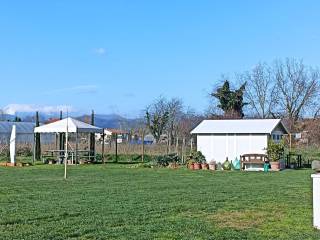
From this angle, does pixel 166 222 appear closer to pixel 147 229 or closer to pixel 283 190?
pixel 147 229

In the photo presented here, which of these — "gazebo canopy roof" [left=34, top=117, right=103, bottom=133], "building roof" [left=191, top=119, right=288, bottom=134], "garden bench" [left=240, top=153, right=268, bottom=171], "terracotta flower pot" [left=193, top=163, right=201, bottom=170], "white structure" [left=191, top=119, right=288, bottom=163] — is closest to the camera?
"terracotta flower pot" [left=193, top=163, right=201, bottom=170]

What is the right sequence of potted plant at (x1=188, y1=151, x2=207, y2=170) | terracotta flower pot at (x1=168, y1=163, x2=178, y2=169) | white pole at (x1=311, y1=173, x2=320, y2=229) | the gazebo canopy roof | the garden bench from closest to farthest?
1. white pole at (x1=311, y1=173, x2=320, y2=229)
2. the garden bench
3. terracotta flower pot at (x1=168, y1=163, x2=178, y2=169)
4. potted plant at (x1=188, y1=151, x2=207, y2=170)
5. the gazebo canopy roof

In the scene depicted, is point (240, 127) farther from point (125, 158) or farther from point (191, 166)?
point (125, 158)

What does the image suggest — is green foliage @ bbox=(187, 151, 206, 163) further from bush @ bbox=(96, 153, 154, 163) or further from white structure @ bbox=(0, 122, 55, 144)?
white structure @ bbox=(0, 122, 55, 144)

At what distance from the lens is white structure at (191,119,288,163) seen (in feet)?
103

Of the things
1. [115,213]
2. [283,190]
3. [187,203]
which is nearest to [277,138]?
[283,190]

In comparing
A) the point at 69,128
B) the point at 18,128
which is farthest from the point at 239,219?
the point at 18,128

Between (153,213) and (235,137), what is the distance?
22.2 metres

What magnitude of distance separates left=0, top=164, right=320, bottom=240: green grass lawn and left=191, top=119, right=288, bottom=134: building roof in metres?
15.9

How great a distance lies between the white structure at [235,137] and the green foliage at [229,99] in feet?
59.9

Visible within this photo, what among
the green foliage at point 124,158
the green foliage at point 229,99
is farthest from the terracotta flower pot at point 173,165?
the green foliage at point 229,99

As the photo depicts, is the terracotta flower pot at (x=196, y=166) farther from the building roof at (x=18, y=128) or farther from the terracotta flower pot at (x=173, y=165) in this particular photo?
the building roof at (x=18, y=128)

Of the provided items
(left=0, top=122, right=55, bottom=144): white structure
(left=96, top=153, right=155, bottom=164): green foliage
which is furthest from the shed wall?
(left=0, top=122, right=55, bottom=144): white structure

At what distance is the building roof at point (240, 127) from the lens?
31.5 metres
